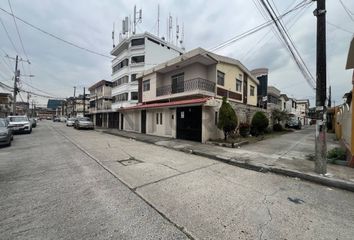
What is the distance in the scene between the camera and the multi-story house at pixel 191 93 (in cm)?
1376

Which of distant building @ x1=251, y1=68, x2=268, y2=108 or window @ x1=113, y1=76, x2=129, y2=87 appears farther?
window @ x1=113, y1=76, x2=129, y2=87

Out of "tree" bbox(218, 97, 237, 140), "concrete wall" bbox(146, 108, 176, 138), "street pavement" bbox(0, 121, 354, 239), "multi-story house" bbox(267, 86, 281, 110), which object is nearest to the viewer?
"street pavement" bbox(0, 121, 354, 239)

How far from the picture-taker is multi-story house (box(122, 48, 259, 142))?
1376cm

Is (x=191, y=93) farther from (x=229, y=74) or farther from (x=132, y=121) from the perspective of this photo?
(x=132, y=121)

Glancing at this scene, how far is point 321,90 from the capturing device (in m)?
5.89

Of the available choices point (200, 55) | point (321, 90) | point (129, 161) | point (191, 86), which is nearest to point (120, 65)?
point (191, 86)

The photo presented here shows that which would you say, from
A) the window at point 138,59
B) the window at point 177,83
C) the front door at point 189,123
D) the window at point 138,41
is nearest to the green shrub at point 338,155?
the front door at point 189,123

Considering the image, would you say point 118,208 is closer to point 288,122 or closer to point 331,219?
point 331,219

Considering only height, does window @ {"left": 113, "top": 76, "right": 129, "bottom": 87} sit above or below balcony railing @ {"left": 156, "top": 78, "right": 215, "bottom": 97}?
above

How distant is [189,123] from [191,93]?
246 centimetres

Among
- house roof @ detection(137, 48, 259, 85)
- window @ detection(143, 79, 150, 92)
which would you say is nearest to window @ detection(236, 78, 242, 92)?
house roof @ detection(137, 48, 259, 85)

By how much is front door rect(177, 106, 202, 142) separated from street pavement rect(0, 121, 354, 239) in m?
7.27

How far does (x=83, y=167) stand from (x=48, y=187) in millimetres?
1963

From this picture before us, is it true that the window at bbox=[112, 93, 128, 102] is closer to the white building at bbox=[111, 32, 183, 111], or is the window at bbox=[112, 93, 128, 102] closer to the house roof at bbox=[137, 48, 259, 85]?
the white building at bbox=[111, 32, 183, 111]
